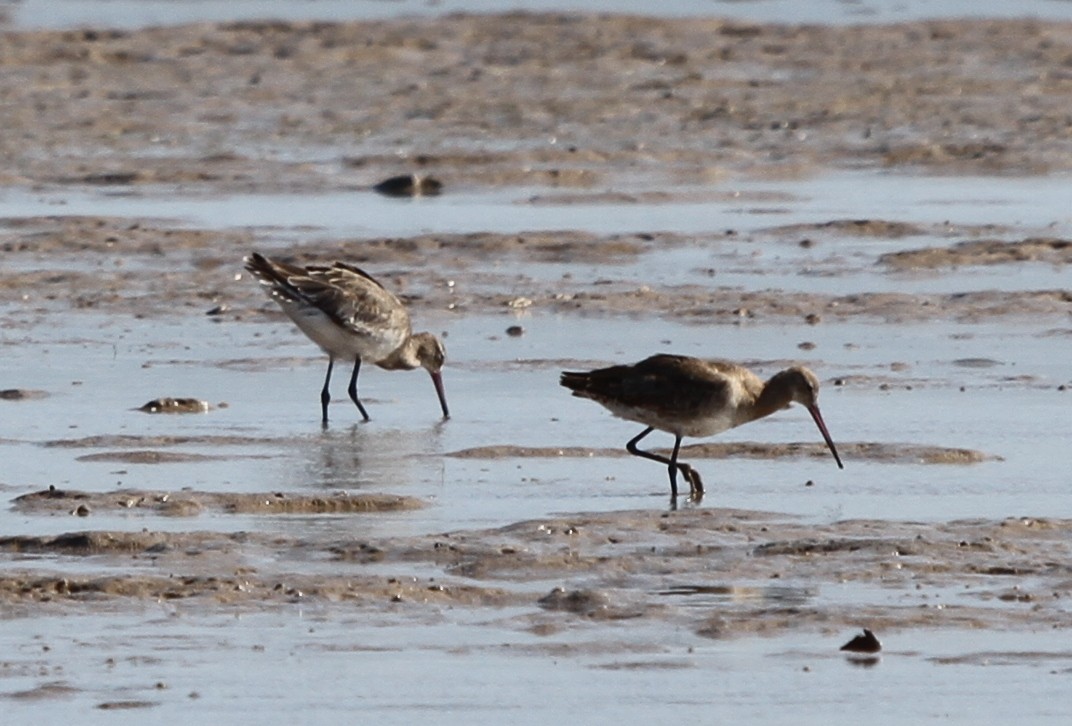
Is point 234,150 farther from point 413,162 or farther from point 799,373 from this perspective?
point 799,373

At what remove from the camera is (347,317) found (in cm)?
1362

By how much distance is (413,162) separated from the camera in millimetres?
22062

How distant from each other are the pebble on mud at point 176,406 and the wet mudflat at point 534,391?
67 mm

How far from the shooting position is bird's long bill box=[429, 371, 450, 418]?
42.1 ft

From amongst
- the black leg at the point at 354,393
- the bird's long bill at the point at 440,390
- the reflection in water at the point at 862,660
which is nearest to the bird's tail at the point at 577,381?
the bird's long bill at the point at 440,390

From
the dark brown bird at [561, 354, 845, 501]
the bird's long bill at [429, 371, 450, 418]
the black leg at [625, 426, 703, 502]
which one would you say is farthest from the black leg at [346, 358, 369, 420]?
the black leg at [625, 426, 703, 502]

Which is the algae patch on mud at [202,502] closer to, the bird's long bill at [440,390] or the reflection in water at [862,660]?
the bird's long bill at [440,390]

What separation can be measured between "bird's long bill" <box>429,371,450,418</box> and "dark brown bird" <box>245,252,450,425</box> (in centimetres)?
2

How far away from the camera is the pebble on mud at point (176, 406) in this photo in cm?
1252

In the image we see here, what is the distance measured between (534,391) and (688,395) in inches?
87.4

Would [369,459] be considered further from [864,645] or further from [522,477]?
[864,645]

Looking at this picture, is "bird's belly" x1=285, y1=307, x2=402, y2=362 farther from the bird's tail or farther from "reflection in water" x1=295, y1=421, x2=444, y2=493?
the bird's tail

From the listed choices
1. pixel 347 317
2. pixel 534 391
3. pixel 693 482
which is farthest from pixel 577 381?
pixel 347 317

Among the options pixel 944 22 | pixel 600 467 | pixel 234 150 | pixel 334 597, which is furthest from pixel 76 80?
pixel 334 597
